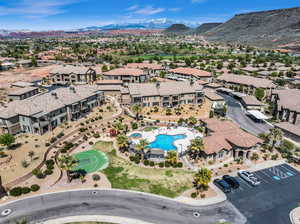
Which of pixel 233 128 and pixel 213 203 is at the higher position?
pixel 233 128

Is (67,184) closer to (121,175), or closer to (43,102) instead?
(121,175)

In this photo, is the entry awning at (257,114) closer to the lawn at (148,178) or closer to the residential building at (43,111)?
the lawn at (148,178)

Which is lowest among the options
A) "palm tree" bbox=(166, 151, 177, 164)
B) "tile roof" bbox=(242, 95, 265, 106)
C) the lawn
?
the lawn

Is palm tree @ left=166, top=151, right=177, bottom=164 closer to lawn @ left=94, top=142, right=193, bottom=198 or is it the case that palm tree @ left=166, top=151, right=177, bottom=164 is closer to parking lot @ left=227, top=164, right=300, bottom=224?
lawn @ left=94, top=142, right=193, bottom=198

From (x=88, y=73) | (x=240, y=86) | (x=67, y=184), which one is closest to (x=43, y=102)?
(x=67, y=184)

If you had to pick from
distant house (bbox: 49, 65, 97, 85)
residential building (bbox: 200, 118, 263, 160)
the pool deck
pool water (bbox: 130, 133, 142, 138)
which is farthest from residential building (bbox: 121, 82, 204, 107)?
A: distant house (bbox: 49, 65, 97, 85)

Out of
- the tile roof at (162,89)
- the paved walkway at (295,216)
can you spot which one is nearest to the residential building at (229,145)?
the paved walkway at (295,216)
